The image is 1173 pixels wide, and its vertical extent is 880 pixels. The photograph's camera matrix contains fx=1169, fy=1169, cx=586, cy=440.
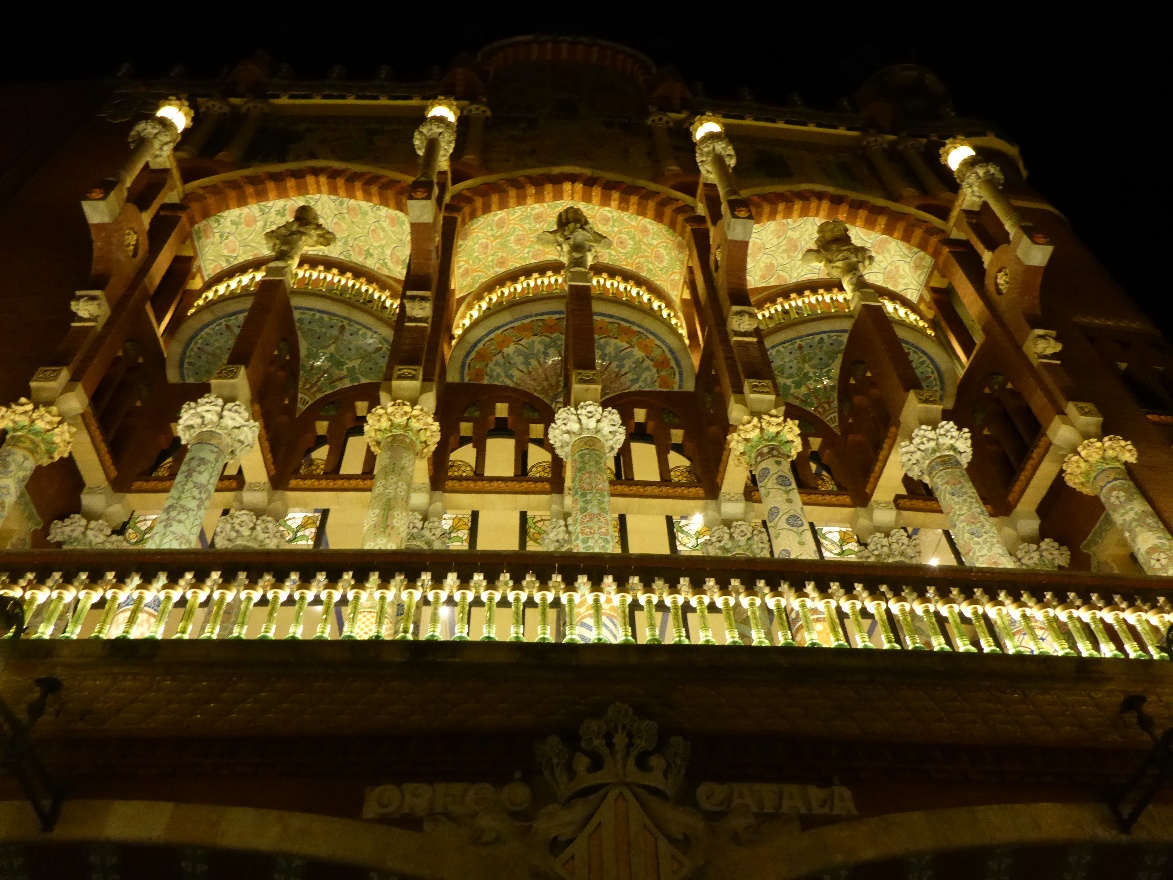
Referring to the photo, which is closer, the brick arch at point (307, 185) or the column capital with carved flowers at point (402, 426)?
the column capital with carved flowers at point (402, 426)

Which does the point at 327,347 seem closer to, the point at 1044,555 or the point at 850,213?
the point at 850,213

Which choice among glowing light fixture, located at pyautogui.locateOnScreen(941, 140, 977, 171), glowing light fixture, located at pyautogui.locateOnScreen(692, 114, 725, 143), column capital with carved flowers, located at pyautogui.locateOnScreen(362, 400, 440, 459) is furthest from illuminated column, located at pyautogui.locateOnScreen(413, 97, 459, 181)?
glowing light fixture, located at pyautogui.locateOnScreen(941, 140, 977, 171)

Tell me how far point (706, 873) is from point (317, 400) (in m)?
8.20

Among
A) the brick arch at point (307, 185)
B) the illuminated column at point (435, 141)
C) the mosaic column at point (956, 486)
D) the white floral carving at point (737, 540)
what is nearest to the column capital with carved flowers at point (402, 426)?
the white floral carving at point (737, 540)

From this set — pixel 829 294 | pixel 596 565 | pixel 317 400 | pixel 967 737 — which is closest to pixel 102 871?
pixel 596 565

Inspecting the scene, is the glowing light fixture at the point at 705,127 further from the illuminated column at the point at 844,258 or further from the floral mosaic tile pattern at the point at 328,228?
the floral mosaic tile pattern at the point at 328,228

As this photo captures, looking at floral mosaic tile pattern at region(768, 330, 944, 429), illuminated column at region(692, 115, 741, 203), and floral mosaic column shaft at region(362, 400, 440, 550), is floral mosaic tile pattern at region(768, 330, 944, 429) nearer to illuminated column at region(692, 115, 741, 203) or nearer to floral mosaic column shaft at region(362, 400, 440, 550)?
illuminated column at region(692, 115, 741, 203)

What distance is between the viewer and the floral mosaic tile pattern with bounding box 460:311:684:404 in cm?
1394

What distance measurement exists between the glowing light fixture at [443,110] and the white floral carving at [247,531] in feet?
17.8

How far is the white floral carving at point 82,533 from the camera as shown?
35.9 feet

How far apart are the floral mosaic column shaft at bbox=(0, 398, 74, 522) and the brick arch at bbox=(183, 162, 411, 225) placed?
14.9 feet

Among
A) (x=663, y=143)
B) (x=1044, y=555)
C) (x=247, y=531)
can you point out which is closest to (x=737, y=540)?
(x=1044, y=555)

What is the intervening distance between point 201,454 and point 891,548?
682 centimetres

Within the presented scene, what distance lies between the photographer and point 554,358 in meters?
14.2
